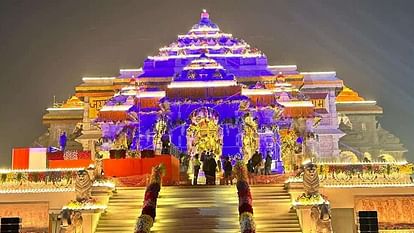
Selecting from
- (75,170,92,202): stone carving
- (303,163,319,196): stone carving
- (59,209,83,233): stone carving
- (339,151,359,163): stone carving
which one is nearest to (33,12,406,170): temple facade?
(339,151,359,163): stone carving

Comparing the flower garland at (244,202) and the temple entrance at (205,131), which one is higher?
the temple entrance at (205,131)

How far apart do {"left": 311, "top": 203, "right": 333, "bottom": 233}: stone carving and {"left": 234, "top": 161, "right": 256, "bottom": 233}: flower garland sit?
137 cm

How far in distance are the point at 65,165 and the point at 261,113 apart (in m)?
8.66

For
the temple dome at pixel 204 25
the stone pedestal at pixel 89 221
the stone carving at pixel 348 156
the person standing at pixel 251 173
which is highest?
the temple dome at pixel 204 25

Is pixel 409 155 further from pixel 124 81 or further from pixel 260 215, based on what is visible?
pixel 260 215

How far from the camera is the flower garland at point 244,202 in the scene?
1403 cm

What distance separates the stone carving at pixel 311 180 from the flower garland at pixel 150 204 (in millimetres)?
3566

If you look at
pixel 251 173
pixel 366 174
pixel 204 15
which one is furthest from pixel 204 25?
pixel 366 174

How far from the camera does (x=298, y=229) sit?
15.1 metres

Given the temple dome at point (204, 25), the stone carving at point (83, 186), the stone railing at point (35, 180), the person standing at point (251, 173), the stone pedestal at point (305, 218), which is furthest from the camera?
the temple dome at point (204, 25)

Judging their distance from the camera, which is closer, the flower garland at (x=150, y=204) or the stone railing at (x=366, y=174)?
the flower garland at (x=150, y=204)

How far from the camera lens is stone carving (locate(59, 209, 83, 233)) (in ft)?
48.0

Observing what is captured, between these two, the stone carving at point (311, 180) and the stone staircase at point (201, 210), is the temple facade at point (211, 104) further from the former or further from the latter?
the stone carving at point (311, 180)

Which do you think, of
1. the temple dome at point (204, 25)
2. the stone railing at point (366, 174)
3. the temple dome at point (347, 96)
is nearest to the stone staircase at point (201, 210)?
the stone railing at point (366, 174)
